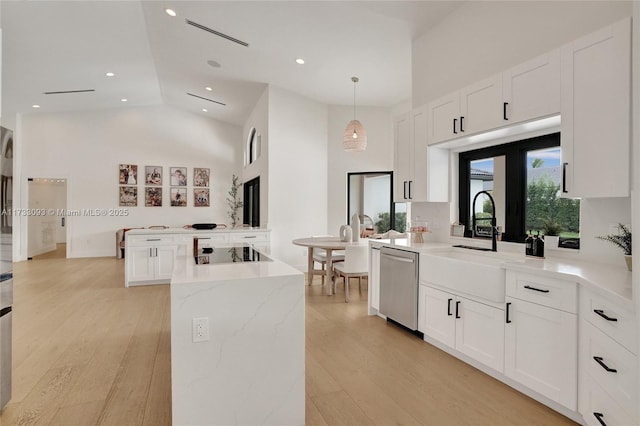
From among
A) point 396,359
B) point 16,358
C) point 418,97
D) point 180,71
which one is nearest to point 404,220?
point 418,97

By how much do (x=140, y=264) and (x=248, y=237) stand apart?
1.73 metres

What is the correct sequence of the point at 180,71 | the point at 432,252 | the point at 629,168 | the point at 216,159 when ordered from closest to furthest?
the point at 629,168 → the point at 432,252 → the point at 180,71 → the point at 216,159

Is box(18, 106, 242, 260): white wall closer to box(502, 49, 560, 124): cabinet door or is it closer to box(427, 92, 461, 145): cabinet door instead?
box(427, 92, 461, 145): cabinet door

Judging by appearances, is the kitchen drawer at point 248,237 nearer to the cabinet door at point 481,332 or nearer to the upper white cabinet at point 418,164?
the upper white cabinet at point 418,164

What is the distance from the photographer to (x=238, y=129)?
9820 mm

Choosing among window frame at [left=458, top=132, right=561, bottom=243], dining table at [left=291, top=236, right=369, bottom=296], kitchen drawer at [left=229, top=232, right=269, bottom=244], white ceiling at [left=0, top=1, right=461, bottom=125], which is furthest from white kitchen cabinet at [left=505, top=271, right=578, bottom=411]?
kitchen drawer at [left=229, top=232, right=269, bottom=244]

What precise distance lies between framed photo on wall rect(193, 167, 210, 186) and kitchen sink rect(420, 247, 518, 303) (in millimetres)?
7754

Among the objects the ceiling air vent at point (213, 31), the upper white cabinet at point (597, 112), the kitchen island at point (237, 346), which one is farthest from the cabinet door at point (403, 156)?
the ceiling air vent at point (213, 31)

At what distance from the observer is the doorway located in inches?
331

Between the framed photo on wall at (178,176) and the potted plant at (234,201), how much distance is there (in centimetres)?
→ 126

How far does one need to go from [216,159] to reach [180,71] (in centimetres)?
332

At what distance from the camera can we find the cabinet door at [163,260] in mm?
5445

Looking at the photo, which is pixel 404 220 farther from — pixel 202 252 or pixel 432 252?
pixel 202 252

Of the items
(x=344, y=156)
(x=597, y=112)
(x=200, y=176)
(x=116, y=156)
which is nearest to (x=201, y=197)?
(x=200, y=176)
